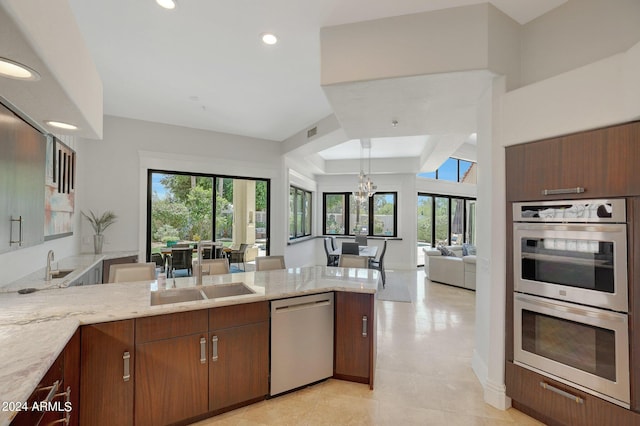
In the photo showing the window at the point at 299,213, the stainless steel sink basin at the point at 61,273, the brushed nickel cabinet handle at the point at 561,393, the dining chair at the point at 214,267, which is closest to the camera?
the brushed nickel cabinet handle at the point at 561,393

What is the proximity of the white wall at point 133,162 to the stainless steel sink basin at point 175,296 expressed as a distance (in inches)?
119

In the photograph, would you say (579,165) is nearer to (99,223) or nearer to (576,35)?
(576,35)

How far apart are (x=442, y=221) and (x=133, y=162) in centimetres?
830

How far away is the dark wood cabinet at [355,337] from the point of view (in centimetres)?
257

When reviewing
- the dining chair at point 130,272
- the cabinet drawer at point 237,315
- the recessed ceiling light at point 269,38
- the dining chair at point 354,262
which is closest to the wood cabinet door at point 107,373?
A: the cabinet drawer at point 237,315

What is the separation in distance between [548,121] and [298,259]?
239 inches

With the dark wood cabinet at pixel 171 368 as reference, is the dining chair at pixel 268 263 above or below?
above

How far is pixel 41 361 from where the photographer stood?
1.21m

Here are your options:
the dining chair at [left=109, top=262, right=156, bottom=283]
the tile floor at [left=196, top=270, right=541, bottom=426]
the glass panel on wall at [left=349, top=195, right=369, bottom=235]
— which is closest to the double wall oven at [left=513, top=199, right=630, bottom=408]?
the tile floor at [left=196, top=270, right=541, bottom=426]

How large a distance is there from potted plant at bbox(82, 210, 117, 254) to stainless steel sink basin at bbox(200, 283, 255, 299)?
298cm

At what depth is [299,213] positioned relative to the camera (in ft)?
26.8

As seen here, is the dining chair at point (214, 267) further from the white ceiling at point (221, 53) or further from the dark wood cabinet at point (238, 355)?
→ the white ceiling at point (221, 53)

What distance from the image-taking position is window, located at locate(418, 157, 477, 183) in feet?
30.0

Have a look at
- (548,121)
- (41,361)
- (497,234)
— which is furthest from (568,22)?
(41,361)
